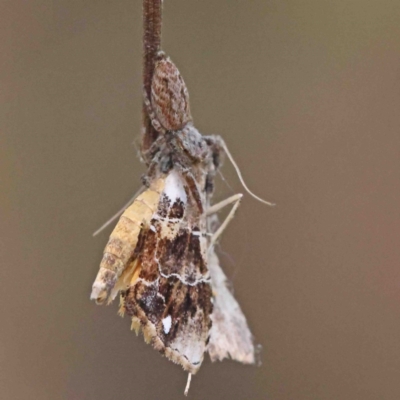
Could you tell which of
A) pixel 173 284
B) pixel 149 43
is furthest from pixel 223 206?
pixel 149 43

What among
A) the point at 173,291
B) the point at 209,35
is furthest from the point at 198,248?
the point at 209,35

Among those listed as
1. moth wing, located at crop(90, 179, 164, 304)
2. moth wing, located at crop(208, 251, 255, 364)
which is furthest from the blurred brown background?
moth wing, located at crop(90, 179, 164, 304)

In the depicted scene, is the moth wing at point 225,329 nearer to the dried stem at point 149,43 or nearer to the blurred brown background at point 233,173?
the dried stem at point 149,43

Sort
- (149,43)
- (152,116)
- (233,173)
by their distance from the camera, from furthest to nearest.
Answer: (233,173), (152,116), (149,43)

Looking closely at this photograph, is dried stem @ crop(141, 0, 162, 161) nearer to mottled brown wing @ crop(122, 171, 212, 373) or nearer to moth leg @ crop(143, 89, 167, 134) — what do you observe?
moth leg @ crop(143, 89, 167, 134)

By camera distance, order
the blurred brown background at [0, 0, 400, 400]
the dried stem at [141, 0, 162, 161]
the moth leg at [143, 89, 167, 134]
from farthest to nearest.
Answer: the blurred brown background at [0, 0, 400, 400] → the moth leg at [143, 89, 167, 134] → the dried stem at [141, 0, 162, 161]

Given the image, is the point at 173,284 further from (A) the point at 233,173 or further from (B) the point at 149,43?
(A) the point at 233,173
